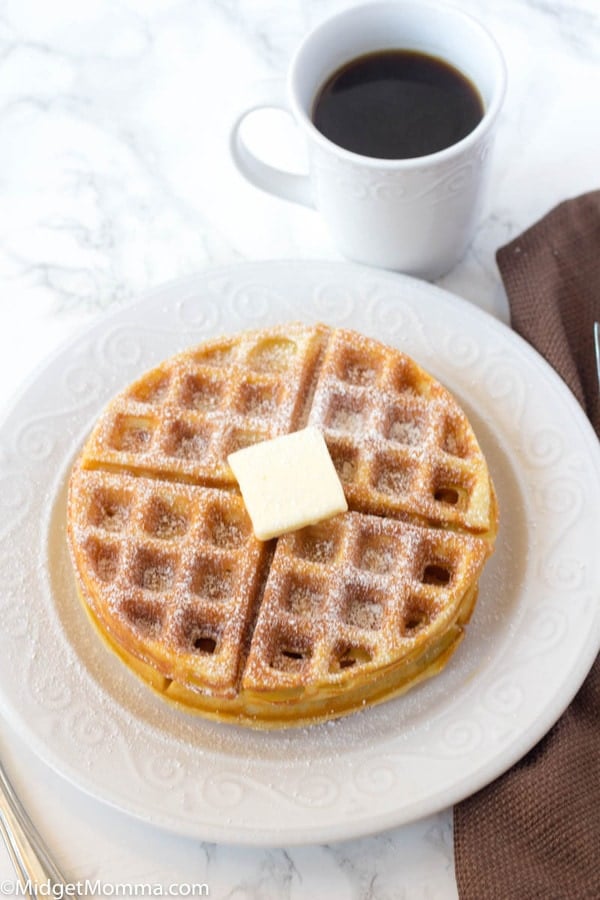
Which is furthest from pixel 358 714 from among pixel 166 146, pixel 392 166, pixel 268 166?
pixel 166 146

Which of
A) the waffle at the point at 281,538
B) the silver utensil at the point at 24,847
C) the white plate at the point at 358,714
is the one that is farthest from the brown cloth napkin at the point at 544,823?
the silver utensil at the point at 24,847

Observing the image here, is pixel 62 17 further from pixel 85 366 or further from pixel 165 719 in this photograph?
pixel 165 719

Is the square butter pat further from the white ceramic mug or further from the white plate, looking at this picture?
the white ceramic mug

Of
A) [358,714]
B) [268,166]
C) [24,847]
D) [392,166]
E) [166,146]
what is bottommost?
[24,847]

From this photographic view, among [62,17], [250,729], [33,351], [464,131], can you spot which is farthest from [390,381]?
[62,17]

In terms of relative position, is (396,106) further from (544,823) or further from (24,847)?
(24,847)
